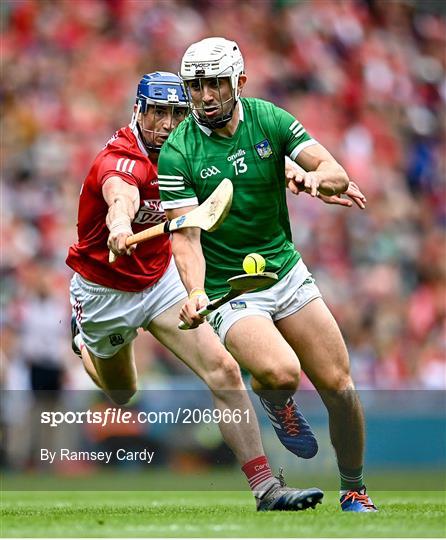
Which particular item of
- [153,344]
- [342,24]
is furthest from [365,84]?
[153,344]

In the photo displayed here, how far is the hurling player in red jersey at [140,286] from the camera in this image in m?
8.02

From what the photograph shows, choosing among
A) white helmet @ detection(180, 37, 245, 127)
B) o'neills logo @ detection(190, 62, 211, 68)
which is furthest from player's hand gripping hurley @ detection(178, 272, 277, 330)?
o'neills logo @ detection(190, 62, 211, 68)

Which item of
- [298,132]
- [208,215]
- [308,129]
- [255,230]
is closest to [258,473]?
[255,230]

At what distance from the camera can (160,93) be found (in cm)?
880

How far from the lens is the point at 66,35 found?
17.2 metres

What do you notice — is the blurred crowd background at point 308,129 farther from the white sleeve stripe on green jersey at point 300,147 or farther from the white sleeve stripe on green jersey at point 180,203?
the white sleeve stripe on green jersey at point 300,147

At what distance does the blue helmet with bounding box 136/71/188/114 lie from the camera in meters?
8.80

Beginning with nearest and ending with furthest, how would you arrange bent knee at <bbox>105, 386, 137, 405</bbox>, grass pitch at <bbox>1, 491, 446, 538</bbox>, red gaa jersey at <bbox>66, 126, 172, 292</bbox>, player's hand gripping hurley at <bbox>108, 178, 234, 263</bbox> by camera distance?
grass pitch at <bbox>1, 491, 446, 538</bbox>, player's hand gripping hurley at <bbox>108, 178, 234, 263</bbox>, red gaa jersey at <bbox>66, 126, 172, 292</bbox>, bent knee at <bbox>105, 386, 137, 405</bbox>

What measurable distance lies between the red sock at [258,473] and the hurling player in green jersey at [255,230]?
0.43 metres

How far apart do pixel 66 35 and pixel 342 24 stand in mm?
5216

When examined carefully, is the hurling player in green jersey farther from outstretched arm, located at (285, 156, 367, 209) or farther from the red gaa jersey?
the red gaa jersey

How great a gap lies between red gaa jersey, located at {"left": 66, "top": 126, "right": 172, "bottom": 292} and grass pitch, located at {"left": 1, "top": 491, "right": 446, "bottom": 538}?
155cm

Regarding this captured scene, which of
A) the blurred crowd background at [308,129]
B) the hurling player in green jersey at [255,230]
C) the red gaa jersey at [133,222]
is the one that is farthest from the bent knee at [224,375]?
A: the blurred crowd background at [308,129]

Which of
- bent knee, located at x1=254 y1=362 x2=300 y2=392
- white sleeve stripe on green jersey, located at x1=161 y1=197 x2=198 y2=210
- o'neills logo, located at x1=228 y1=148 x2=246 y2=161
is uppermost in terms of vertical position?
o'neills logo, located at x1=228 y1=148 x2=246 y2=161
